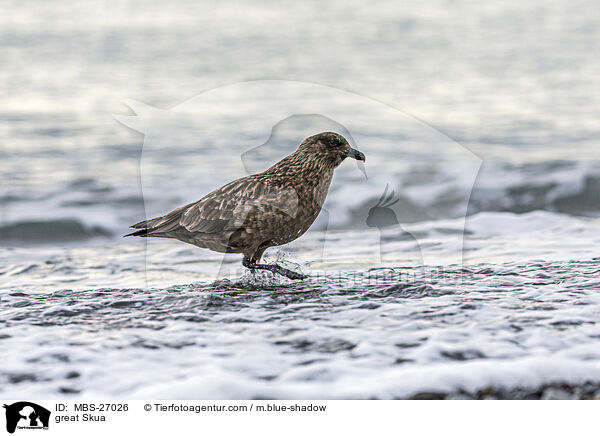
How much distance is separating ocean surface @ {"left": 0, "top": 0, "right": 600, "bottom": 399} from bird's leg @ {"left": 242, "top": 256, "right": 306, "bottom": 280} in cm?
9

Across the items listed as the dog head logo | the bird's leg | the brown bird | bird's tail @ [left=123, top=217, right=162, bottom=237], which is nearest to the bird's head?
the brown bird

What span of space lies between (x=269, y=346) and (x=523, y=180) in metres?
8.75

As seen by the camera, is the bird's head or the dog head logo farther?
the bird's head

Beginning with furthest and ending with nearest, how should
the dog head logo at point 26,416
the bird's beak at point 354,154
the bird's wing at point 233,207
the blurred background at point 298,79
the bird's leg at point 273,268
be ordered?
the blurred background at point 298,79 < the bird's leg at point 273,268 < the bird's beak at point 354,154 < the bird's wing at point 233,207 < the dog head logo at point 26,416

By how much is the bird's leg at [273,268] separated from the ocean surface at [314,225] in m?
0.09

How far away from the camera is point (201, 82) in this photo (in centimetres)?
1955

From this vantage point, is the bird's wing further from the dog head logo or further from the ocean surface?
the dog head logo

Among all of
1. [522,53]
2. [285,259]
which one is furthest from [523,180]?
[522,53]

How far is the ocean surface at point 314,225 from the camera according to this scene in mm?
3936

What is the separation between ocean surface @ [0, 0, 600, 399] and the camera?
155 inches

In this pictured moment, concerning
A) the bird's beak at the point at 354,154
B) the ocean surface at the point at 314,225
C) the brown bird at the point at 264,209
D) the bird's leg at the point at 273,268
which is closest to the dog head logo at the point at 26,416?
the ocean surface at the point at 314,225

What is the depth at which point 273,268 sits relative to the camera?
18.5ft

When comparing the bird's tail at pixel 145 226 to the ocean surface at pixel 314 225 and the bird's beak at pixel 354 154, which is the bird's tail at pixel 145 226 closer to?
the ocean surface at pixel 314 225

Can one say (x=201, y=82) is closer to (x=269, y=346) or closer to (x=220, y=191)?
(x=220, y=191)
